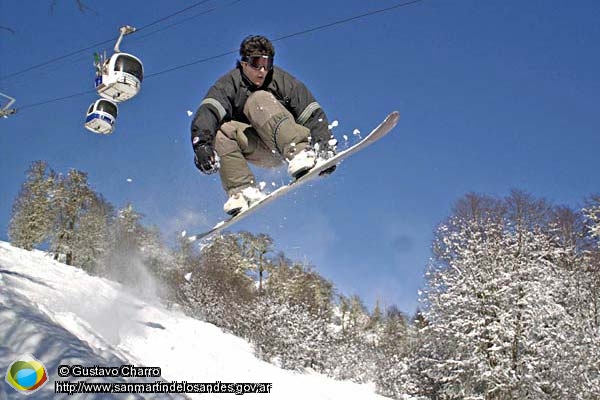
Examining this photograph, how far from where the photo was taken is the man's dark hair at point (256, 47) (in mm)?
4875

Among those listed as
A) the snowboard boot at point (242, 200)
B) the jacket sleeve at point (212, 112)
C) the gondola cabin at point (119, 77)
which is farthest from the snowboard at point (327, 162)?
the gondola cabin at point (119, 77)

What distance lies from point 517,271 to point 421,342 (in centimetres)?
468

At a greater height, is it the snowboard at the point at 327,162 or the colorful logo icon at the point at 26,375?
the snowboard at the point at 327,162

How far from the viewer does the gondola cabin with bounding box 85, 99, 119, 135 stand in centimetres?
902

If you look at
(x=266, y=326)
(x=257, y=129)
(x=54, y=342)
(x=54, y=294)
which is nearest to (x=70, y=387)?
(x=54, y=342)

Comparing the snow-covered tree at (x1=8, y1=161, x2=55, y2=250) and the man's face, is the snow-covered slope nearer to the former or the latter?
the man's face

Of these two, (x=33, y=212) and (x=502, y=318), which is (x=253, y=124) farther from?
(x=33, y=212)

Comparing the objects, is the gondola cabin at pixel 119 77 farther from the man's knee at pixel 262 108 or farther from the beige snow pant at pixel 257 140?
the man's knee at pixel 262 108

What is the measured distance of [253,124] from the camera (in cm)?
504

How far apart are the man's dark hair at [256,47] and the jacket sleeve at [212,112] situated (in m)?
0.32

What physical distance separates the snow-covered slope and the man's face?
290 cm

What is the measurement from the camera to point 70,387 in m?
3.16

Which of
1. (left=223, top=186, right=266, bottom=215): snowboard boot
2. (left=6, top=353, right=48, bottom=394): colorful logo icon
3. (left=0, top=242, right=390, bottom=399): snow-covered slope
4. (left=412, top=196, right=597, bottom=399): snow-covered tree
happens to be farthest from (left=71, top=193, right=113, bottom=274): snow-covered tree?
(left=6, top=353, right=48, bottom=394): colorful logo icon

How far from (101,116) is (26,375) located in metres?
6.65
